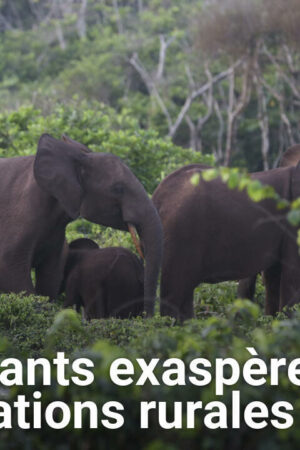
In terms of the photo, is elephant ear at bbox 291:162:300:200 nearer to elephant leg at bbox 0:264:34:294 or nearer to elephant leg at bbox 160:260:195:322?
elephant leg at bbox 160:260:195:322

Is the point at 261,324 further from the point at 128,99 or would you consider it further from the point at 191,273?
the point at 128,99

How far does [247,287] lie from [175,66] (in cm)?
2490

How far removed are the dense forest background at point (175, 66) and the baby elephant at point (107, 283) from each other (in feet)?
35.9

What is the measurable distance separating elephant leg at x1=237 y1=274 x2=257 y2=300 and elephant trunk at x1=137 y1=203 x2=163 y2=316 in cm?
150

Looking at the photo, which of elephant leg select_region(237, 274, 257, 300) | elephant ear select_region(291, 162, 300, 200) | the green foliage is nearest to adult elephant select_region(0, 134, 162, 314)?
elephant ear select_region(291, 162, 300, 200)

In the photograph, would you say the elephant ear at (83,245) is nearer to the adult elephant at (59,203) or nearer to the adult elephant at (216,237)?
the adult elephant at (59,203)

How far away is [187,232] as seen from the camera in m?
6.46

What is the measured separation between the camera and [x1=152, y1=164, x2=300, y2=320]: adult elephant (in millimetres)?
6477

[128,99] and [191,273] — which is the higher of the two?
[191,273]

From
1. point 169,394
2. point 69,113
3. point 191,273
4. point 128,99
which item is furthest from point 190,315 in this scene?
point 128,99

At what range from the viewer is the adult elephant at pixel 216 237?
6.48 metres

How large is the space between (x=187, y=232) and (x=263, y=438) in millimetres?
3761

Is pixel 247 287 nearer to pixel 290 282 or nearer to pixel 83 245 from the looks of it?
pixel 290 282

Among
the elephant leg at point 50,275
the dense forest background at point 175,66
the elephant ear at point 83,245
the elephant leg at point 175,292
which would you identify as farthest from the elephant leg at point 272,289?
the dense forest background at point 175,66
